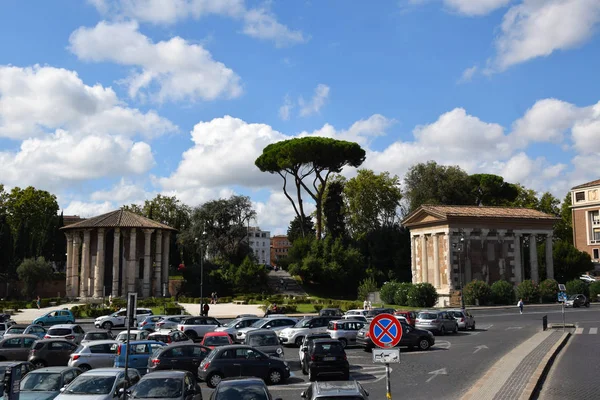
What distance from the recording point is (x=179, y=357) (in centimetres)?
2041

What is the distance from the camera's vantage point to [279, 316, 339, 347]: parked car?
99.5 feet

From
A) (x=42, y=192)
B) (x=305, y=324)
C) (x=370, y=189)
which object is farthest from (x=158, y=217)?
(x=305, y=324)

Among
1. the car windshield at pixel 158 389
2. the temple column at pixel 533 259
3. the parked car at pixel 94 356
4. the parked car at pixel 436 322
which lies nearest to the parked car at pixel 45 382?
the car windshield at pixel 158 389

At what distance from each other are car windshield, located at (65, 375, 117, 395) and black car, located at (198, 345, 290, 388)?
5.01 meters

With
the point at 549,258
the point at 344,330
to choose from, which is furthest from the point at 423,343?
the point at 549,258

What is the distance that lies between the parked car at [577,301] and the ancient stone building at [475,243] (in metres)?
8.86

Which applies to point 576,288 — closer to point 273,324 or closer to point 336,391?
point 273,324

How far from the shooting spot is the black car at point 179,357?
65.3ft

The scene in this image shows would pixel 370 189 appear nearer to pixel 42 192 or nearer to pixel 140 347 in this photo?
pixel 42 192

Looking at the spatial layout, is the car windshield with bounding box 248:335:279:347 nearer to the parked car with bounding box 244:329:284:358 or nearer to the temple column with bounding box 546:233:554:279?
the parked car with bounding box 244:329:284:358

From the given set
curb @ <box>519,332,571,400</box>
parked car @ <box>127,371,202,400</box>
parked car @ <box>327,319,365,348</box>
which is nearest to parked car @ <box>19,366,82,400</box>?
parked car @ <box>127,371,202,400</box>

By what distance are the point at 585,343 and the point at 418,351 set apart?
8.82 meters

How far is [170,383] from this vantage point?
13.9 m

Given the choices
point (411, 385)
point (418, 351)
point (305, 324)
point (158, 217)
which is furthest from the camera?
point (158, 217)
